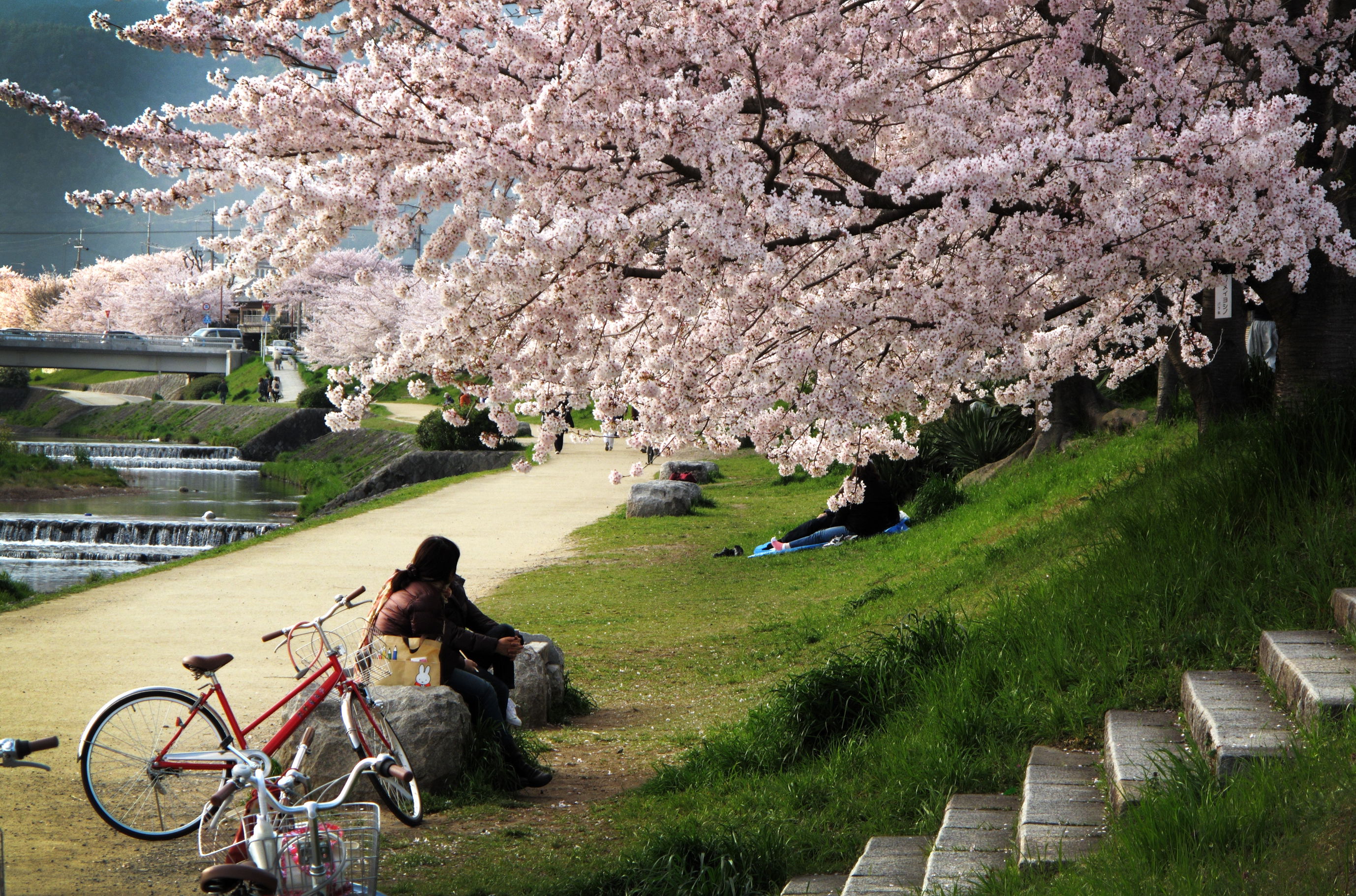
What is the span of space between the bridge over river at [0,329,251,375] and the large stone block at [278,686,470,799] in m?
50.5

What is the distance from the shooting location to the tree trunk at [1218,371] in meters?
8.56

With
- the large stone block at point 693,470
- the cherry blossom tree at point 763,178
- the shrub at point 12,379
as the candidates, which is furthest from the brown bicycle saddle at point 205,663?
the shrub at point 12,379

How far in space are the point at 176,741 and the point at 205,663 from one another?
0.66 m

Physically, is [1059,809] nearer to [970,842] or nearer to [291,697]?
[970,842]

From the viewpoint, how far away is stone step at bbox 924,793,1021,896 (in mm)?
3545

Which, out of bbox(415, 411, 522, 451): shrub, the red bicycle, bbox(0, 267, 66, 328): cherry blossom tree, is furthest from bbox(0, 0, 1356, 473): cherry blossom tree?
bbox(0, 267, 66, 328): cherry blossom tree

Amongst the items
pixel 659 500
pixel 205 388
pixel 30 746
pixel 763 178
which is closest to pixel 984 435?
pixel 659 500

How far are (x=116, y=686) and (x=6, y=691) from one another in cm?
67

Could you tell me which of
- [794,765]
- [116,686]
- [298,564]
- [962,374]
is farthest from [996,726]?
[298,564]

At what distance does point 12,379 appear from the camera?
5869cm

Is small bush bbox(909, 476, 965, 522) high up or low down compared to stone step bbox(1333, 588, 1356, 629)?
down

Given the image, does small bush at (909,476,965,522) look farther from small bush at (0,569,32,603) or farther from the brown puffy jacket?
small bush at (0,569,32,603)

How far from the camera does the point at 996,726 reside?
191 inches

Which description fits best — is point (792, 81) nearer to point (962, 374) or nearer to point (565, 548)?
point (962, 374)
